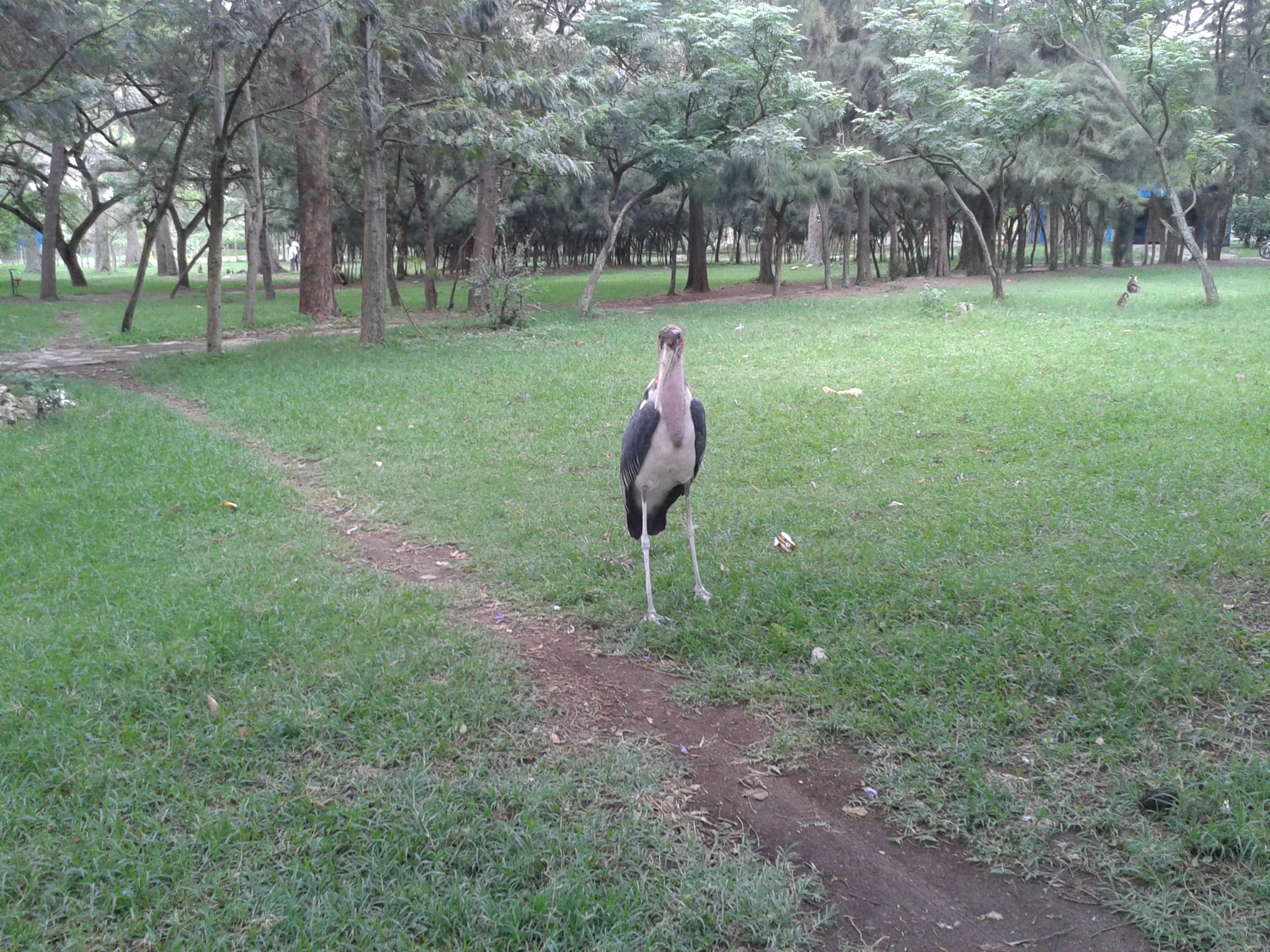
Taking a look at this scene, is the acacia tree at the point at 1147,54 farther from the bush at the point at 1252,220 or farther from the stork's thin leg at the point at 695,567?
the bush at the point at 1252,220

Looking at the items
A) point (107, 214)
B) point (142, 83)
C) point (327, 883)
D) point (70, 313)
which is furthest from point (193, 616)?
point (107, 214)

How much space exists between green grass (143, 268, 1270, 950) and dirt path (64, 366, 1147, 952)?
0.44ft

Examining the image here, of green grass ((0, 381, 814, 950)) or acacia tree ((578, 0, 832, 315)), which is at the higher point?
acacia tree ((578, 0, 832, 315))

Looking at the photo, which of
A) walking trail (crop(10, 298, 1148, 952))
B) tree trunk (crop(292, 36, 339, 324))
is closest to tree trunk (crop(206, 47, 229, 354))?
tree trunk (crop(292, 36, 339, 324))

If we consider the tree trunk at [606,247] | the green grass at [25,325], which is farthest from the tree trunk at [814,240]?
the green grass at [25,325]

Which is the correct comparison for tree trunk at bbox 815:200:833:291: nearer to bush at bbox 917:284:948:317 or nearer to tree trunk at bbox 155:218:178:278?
bush at bbox 917:284:948:317

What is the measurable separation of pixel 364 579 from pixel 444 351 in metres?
9.84

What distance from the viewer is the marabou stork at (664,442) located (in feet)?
16.1

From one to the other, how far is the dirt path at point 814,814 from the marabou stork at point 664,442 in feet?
2.12

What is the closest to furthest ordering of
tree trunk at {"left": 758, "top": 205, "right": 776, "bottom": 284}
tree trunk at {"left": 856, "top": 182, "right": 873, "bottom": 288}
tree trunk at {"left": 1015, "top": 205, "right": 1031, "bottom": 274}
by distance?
tree trunk at {"left": 856, "top": 182, "right": 873, "bottom": 288}, tree trunk at {"left": 758, "top": 205, "right": 776, "bottom": 284}, tree trunk at {"left": 1015, "top": 205, "right": 1031, "bottom": 274}

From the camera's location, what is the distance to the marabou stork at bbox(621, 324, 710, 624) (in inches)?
193

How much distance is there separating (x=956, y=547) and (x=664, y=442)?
2041 millimetres

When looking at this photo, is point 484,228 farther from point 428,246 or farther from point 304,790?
point 304,790

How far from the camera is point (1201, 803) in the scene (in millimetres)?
3252
